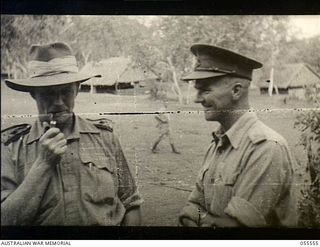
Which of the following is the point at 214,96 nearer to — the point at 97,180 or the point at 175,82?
the point at 175,82

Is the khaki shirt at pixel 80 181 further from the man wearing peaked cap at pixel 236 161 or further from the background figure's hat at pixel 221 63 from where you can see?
the background figure's hat at pixel 221 63

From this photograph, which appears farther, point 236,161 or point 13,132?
point 13,132

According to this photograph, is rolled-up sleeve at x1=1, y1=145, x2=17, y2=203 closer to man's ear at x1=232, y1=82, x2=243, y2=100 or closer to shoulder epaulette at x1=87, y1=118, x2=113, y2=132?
shoulder epaulette at x1=87, y1=118, x2=113, y2=132

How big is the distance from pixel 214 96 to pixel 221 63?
22cm

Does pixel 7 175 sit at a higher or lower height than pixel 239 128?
lower

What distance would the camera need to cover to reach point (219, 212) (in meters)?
3.26

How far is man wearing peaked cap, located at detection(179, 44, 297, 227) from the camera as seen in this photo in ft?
10.6

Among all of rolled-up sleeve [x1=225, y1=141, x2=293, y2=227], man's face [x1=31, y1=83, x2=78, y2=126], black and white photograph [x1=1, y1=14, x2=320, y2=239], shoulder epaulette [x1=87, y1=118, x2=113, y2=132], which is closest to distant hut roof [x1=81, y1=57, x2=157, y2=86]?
black and white photograph [x1=1, y1=14, x2=320, y2=239]

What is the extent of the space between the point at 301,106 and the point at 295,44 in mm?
408

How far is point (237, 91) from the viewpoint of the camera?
3.28 meters

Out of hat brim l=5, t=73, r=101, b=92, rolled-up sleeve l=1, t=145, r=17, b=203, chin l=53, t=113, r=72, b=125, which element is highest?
hat brim l=5, t=73, r=101, b=92

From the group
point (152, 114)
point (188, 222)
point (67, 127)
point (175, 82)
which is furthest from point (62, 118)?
point (188, 222)

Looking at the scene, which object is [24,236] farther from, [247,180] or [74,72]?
[247,180]

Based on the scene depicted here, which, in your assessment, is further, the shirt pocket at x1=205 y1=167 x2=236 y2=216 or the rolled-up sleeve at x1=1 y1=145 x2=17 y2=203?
the rolled-up sleeve at x1=1 y1=145 x2=17 y2=203
